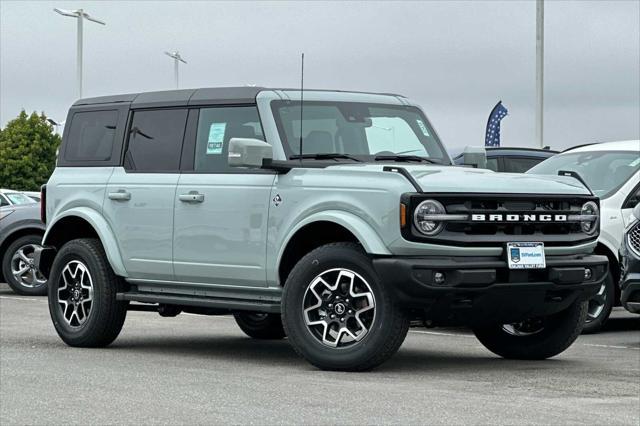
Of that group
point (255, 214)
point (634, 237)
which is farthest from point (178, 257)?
point (634, 237)

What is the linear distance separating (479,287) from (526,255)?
447 millimetres

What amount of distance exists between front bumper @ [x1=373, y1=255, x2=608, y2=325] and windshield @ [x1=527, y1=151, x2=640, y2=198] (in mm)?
4099

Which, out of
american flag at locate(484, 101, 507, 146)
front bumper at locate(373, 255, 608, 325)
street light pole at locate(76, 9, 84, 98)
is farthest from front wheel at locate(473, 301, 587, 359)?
street light pole at locate(76, 9, 84, 98)

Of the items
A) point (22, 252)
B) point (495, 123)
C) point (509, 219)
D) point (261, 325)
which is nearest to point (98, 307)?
point (261, 325)

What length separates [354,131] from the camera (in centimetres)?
1162

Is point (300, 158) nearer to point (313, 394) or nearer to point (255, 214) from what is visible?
point (255, 214)

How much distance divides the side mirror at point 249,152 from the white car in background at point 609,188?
14.5 feet

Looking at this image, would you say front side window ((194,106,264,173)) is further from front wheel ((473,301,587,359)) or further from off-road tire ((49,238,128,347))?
front wheel ((473,301,587,359))

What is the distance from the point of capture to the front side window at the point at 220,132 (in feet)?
38.2

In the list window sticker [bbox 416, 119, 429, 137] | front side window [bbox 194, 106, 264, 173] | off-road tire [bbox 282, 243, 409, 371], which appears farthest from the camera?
window sticker [bbox 416, 119, 429, 137]

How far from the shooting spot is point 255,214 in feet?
36.8

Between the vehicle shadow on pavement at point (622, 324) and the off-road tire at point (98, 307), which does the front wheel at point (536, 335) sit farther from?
the vehicle shadow on pavement at point (622, 324)

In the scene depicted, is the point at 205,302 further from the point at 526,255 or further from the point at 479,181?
the point at 526,255

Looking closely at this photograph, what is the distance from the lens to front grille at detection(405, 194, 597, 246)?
1020 centimetres
